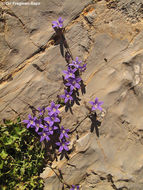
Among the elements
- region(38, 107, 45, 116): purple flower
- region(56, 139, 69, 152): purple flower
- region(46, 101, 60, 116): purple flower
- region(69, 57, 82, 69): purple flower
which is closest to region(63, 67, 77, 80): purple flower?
region(69, 57, 82, 69): purple flower

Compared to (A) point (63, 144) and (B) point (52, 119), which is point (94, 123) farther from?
(B) point (52, 119)

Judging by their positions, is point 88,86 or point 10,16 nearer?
point 10,16

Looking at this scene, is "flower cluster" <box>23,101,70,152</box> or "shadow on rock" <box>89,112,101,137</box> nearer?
"flower cluster" <box>23,101,70,152</box>

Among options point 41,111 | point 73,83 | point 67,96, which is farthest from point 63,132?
point 73,83

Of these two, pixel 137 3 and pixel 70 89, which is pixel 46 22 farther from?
pixel 137 3

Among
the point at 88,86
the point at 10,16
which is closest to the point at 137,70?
the point at 88,86

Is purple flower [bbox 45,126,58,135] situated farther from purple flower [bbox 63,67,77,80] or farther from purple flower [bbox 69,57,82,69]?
purple flower [bbox 69,57,82,69]

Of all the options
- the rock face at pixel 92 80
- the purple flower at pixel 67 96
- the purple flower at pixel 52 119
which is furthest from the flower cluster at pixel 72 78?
the purple flower at pixel 52 119
